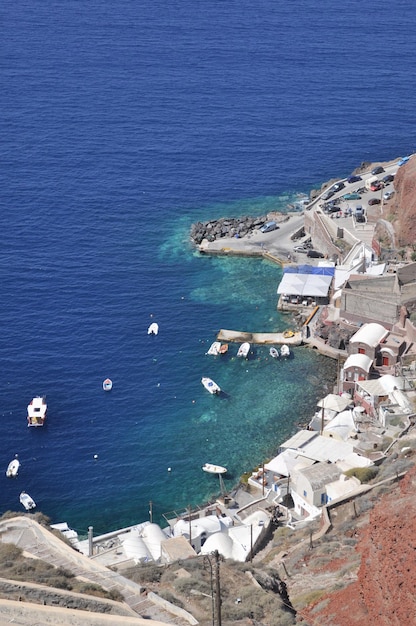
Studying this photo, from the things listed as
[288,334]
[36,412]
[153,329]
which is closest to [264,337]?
[288,334]

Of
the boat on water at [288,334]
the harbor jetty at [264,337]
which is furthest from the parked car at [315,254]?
the boat on water at [288,334]

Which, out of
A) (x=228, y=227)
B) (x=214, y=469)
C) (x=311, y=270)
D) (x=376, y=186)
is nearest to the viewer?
(x=214, y=469)

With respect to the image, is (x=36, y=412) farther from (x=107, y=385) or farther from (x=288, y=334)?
(x=288, y=334)

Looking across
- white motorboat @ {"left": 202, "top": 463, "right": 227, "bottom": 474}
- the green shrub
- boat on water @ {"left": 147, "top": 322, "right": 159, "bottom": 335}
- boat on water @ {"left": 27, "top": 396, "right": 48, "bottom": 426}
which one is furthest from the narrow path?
boat on water @ {"left": 147, "top": 322, "right": 159, "bottom": 335}

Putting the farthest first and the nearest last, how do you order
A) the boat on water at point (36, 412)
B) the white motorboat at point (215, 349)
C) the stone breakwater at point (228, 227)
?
the stone breakwater at point (228, 227) → the white motorboat at point (215, 349) → the boat on water at point (36, 412)

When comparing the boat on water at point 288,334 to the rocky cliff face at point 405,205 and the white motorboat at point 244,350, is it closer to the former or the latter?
the white motorboat at point 244,350

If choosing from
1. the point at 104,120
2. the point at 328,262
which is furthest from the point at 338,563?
the point at 104,120

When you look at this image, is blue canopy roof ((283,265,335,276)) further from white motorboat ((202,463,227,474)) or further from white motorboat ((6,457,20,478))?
white motorboat ((6,457,20,478))
